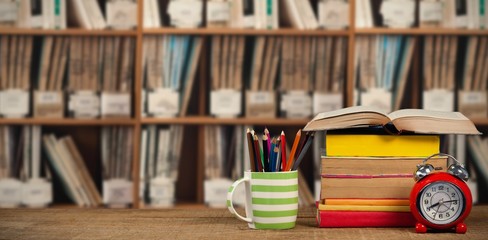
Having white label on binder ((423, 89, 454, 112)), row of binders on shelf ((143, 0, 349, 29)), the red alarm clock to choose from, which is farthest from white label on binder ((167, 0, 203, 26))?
the red alarm clock

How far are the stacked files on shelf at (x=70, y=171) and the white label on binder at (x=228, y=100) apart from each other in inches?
25.0

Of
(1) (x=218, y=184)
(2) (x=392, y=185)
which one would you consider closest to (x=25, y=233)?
(2) (x=392, y=185)

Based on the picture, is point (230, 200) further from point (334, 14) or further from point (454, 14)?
point (454, 14)

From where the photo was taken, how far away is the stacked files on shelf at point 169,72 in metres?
2.95

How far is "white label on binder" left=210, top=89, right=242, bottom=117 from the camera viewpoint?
293 cm

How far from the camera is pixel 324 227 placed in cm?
131

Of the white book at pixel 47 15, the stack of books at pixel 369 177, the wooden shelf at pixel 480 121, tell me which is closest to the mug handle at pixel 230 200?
the stack of books at pixel 369 177

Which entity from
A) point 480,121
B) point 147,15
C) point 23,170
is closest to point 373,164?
point 480,121

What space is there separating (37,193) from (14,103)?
38cm

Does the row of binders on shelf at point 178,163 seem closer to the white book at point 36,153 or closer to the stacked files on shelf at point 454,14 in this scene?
the white book at point 36,153

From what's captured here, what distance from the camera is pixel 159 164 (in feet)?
9.75

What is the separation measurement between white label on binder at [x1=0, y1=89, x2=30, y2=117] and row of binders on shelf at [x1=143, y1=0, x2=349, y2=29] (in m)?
0.59

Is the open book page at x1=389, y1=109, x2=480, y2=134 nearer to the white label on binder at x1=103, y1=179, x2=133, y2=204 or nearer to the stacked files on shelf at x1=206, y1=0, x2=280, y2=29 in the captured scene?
the stacked files on shelf at x1=206, y1=0, x2=280, y2=29

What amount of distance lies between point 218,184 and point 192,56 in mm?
537
